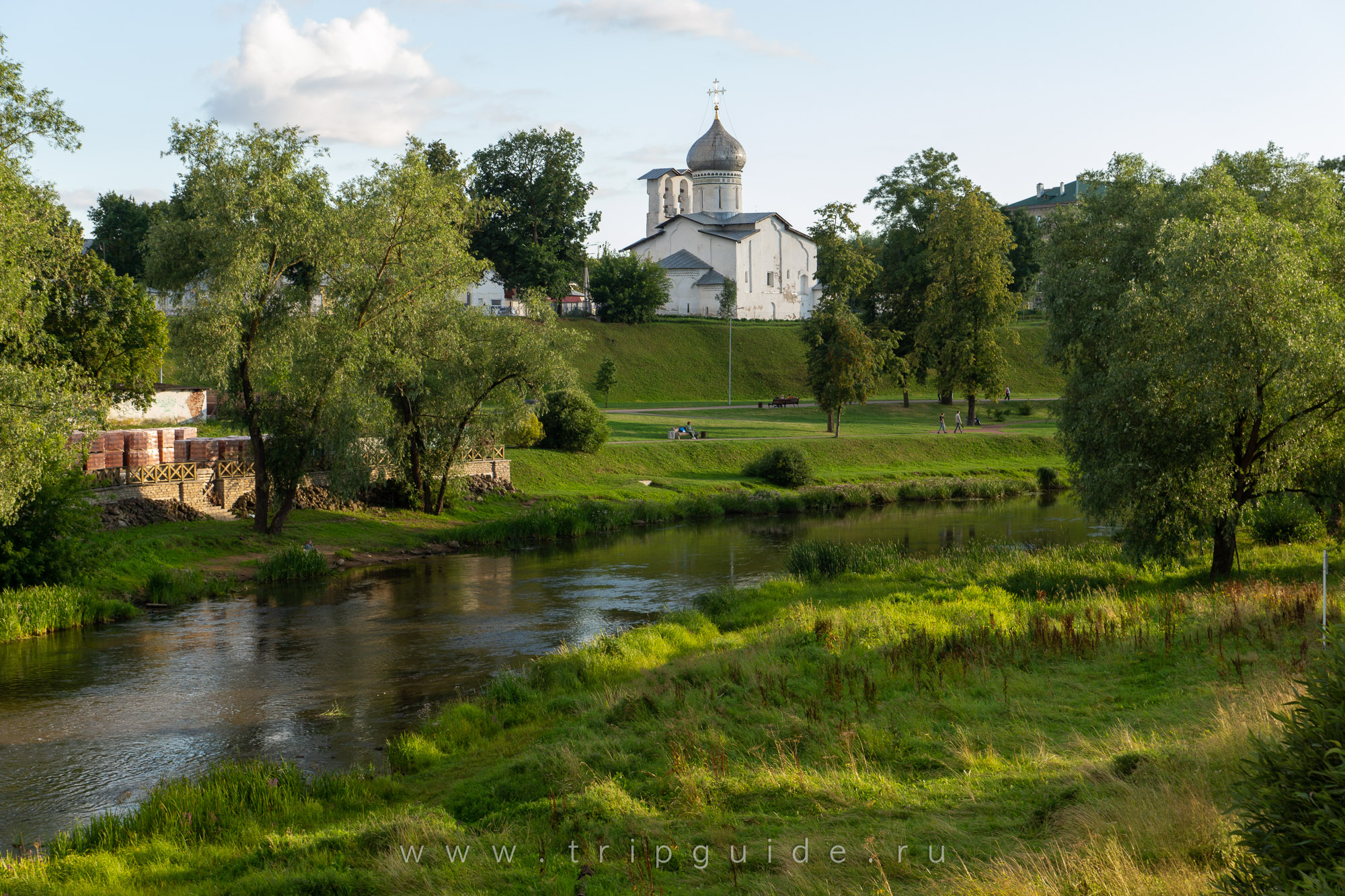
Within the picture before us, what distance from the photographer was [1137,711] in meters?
11.6

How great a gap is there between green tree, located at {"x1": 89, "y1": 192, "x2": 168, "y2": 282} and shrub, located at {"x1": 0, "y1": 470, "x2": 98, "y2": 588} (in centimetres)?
5368

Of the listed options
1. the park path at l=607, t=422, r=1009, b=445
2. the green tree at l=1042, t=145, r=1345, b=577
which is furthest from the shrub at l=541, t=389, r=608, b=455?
the green tree at l=1042, t=145, r=1345, b=577

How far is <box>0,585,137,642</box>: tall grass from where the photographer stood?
68.7ft

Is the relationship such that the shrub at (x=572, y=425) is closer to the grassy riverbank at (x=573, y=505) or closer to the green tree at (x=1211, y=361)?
the grassy riverbank at (x=573, y=505)

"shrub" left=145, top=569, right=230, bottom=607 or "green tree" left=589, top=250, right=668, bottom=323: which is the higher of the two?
"green tree" left=589, top=250, right=668, bottom=323

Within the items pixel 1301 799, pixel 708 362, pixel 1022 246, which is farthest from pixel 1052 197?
pixel 1301 799

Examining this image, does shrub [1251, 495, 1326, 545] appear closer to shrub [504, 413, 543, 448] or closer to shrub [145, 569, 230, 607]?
shrub [145, 569, 230, 607]

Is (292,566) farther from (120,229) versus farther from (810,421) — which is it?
(120,229)

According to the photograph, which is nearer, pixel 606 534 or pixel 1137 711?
pixel 1137 711

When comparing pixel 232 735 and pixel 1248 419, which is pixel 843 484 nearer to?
pixel 1248 419

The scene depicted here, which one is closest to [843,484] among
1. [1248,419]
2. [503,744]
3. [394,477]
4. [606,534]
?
[606,534]

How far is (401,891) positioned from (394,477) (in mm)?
28417

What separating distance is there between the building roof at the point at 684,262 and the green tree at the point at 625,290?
8282 millimetres

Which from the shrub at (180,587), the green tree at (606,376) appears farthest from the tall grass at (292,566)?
the green tree at (606,376)
